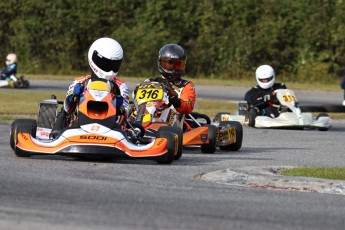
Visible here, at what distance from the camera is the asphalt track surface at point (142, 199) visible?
23.8 feet

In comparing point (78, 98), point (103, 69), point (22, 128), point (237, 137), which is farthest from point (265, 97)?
point (22, 128)

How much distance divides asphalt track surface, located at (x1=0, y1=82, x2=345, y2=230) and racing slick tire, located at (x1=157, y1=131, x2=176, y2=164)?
88 millimetres

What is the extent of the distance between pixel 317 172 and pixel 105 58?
8.83 feet

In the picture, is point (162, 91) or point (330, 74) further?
point (330, 74)

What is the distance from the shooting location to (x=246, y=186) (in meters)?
9.87

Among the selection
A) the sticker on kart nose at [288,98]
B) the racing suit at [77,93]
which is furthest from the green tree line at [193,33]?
the racing suit at [77,93]

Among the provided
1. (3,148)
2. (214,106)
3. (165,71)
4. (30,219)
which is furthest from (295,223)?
(214,106)

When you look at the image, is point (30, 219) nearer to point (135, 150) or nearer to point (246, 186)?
point (246, 186)

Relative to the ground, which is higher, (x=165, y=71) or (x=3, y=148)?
(x=165, y=71)

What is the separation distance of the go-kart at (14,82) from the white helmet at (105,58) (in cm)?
2031

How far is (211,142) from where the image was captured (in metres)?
13.7

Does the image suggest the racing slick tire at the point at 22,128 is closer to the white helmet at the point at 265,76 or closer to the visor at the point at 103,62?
the visor at the point at 103,62

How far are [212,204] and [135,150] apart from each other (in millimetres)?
3067

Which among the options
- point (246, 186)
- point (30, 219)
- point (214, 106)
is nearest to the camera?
point (30, 219)
